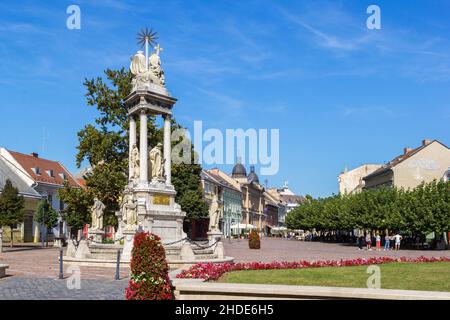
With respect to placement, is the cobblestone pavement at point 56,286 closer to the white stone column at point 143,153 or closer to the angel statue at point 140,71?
the white stone column at point 143,153

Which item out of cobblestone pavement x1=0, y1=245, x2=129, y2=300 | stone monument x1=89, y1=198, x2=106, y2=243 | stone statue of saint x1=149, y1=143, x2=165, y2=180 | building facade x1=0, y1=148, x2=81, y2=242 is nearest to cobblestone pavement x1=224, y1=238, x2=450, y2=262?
stone statue of saint x1=149, y1=143, x2=165, y2=180

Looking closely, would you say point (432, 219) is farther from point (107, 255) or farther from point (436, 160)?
point (107, 255)

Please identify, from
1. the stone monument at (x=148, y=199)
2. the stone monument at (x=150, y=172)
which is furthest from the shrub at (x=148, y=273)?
the stone monument at (x=150, y=172)

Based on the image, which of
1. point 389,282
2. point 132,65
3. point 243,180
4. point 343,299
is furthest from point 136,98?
point 243,180

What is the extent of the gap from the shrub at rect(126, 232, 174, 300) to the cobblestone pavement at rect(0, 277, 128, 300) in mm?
2398

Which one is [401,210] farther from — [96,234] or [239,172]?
[239,172]

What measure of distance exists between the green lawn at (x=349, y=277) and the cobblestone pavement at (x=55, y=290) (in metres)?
2.71

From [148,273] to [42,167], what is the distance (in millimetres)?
60102

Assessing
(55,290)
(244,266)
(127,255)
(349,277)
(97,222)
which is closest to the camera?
(349,277)

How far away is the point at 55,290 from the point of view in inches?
507

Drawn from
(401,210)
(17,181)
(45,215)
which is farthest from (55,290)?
(17,181)

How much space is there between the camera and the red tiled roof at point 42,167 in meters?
61.2

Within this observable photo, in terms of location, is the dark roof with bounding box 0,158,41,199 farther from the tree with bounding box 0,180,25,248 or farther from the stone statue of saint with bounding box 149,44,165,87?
the stone statue of saint with bounding box 149,44,165,87
